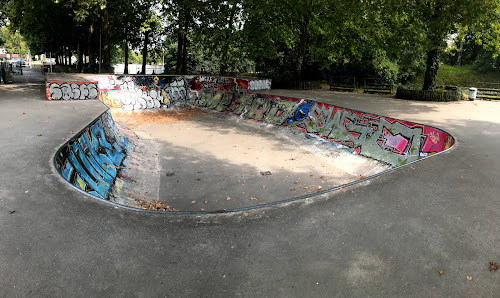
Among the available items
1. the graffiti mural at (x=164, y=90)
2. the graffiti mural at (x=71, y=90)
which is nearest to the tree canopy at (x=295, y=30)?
the graffiti mural at (x=164, y=90)

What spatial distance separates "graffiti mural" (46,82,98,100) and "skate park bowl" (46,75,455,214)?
0.05 m

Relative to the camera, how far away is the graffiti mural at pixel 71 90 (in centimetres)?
1625

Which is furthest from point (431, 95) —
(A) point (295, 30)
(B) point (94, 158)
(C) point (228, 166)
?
(B) point (94, 158)

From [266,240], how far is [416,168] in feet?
15.5

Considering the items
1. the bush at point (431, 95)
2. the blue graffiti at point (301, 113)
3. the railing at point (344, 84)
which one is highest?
the railing at point (344, 84)

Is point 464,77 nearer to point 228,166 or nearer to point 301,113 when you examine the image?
point 301,113

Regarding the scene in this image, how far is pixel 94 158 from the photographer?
10070mm

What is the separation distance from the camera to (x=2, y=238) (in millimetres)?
4293

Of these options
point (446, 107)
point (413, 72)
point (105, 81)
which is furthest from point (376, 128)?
point (413, 72)

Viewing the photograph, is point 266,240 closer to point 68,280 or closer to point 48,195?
point 68,280

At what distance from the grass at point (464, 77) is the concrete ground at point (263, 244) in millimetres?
35268

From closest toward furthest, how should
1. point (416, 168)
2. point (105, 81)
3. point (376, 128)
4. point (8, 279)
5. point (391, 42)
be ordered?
1. point (8, 279)
2. point (416, 168)
3. point (376, 128)
4. point (105, 81)
5. point (391, 42)

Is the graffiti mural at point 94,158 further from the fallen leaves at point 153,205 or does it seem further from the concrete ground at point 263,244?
the concrete ground at point 263,244

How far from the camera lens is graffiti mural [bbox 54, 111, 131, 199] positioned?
25.7ft
